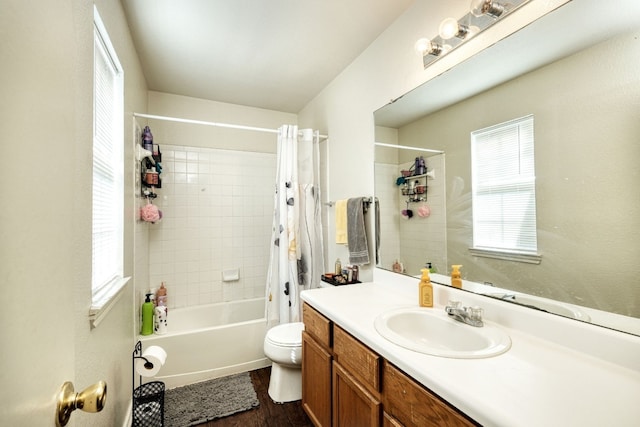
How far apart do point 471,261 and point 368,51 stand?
163 cm

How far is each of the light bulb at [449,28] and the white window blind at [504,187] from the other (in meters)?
0.47

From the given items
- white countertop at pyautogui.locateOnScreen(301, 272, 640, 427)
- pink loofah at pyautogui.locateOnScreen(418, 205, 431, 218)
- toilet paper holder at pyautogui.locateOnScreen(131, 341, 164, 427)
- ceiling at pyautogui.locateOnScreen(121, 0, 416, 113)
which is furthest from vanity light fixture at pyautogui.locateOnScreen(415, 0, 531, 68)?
toilet paper holder at pyautogui.locateOnScreen(131, 341, 164, 427)

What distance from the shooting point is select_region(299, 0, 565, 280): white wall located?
1.38m

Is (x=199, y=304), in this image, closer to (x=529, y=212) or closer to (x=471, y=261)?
(x=471, y=261)

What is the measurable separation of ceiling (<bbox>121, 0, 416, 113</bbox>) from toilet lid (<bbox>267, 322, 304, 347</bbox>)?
211cm

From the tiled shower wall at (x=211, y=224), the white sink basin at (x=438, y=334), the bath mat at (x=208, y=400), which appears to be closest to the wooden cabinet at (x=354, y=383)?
the white sink basin at (x=438, y=334)

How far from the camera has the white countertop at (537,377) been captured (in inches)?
25.5

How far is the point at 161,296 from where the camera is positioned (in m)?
2.57

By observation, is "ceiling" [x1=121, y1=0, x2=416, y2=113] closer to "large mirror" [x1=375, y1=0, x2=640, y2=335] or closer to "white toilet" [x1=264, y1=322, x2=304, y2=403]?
"large mirror" [x1=375, y1=0, x2=640, y2=335]

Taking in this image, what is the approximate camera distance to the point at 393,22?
1799 mm

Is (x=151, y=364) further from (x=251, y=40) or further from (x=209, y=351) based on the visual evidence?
(x=251, y=40)

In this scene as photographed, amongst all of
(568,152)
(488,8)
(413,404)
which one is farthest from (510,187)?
(413,404)

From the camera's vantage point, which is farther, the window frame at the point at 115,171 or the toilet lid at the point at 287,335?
the toilet lid at the point at 287,335

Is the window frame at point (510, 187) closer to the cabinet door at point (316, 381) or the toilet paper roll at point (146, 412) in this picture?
the cabinet door at point (316, 381)
